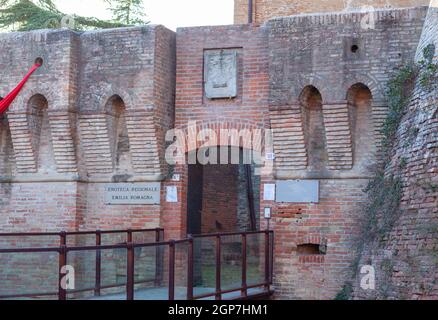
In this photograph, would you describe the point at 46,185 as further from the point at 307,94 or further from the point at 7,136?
the point at 307,94

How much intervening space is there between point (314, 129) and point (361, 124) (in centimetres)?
83

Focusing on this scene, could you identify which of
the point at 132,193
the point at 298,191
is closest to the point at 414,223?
the point at 298,191

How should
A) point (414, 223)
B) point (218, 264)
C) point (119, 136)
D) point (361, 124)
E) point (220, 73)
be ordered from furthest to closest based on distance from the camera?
point (119, 136)
point (220, 73)
point (361, 124)
point (218, 264)
point (414, 223)

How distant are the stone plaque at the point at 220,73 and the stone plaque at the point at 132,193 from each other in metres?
1.98

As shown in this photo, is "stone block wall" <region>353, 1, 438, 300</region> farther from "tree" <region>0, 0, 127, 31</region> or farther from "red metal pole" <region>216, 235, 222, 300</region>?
"tree" <region>0, 0, 127, 31</region>

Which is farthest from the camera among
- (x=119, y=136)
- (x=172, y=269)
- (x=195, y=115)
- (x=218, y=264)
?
(x=119, y=136)

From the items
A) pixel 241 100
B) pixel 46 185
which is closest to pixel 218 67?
pixel 241 100

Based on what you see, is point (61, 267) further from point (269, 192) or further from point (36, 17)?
point (36, 17)

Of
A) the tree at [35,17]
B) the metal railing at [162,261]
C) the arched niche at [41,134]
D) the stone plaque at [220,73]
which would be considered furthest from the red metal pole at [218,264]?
the tree at [35,17]

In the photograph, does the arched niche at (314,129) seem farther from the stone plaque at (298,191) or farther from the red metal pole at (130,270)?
the red metal pole at (130,270)

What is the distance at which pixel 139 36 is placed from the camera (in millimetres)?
15078

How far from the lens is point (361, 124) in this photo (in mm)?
14141

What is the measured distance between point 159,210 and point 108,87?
244cm

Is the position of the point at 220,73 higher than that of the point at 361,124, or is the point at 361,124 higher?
the point at 220,73
